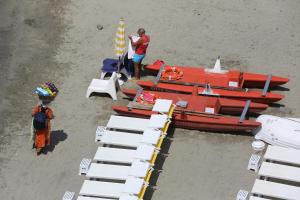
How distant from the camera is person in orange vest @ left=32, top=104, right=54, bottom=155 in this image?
17764 millimetres

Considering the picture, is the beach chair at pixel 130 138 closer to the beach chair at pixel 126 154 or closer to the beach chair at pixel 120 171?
the beach chair at pixel 126 154

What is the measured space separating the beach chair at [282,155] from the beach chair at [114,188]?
3.31 metres

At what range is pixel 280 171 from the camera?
17188 mm

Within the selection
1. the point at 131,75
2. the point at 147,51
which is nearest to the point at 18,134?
the point at 131,75

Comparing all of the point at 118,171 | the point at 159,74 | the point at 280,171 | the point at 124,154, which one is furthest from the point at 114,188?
the point at 159,74

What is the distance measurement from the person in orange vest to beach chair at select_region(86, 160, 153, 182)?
5.14 ft

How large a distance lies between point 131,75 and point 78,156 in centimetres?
390

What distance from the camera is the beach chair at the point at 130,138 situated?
1786cm

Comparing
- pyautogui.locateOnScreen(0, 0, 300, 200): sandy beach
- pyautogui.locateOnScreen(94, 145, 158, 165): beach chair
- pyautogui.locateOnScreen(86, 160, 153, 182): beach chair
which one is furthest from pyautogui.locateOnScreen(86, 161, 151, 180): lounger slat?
pyautogui.locateOnScreen(0, 0, 300, 200): sandy beach

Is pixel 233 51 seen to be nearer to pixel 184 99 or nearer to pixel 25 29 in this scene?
pixel 184 99

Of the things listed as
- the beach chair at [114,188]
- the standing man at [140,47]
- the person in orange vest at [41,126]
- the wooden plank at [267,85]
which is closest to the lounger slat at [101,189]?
the beach chair at [114,188]

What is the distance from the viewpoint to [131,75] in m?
21.4

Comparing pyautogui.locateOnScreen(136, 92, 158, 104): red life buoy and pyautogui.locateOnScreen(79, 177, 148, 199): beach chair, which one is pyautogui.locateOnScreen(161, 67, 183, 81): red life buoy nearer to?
pyautogui.locateOnScreen(136, 92, 158, 104): red life buoy

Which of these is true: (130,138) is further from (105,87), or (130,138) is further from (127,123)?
(105,87)
